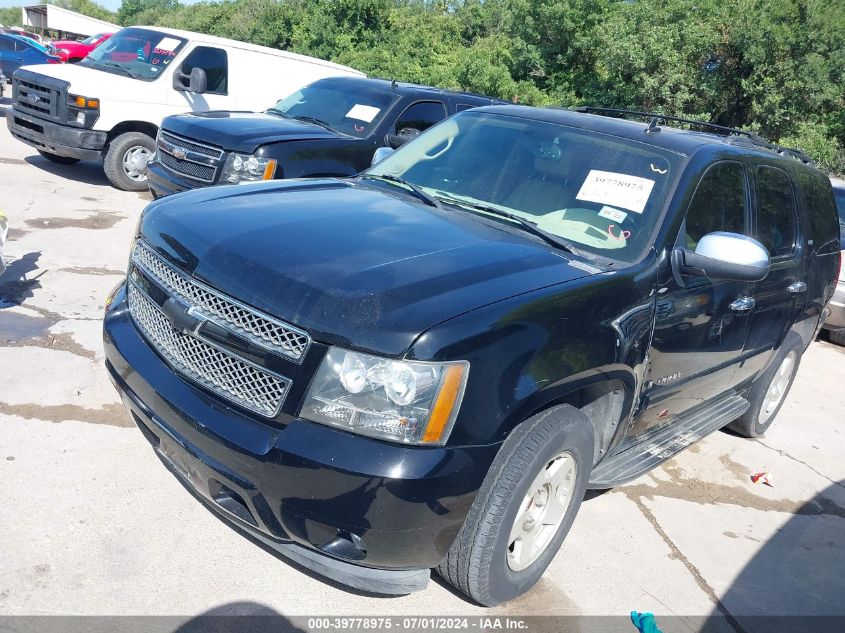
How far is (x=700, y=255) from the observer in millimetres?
3453

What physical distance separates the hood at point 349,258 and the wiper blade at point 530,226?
95mm

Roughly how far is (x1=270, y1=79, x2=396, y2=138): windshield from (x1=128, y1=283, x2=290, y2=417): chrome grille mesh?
17.1 feet

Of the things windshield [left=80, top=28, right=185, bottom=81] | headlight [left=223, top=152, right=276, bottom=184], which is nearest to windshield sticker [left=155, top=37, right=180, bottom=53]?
windshield [left=80, top=28, right=185, bottom=81]

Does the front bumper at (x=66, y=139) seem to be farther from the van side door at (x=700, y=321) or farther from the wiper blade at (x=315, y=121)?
the van side door at (x=700, y=321)

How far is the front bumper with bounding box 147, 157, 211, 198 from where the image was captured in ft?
23.9

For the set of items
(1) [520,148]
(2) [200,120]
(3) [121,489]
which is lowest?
(3) [121,489]

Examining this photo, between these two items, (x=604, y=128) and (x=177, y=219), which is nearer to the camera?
(x=177, y=219)

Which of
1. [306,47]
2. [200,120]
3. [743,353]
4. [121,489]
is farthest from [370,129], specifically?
[306,47]

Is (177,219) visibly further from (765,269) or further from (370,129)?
(370,129)

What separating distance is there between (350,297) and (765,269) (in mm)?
1985

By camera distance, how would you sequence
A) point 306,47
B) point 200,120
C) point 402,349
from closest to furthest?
point 402,349 → point 200,120 → point 306,47

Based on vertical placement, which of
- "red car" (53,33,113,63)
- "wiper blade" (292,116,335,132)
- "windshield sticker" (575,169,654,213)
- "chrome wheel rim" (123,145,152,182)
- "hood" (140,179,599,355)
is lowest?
"red car" (53,33,113,63)

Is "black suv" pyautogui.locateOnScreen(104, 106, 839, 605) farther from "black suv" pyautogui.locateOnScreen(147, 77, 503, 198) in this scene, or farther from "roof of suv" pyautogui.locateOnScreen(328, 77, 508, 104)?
"roof of suv" pyautogui.locateOnScreen(328, 77, 508, 104)

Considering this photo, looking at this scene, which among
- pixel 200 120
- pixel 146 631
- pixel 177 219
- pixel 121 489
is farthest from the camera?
pixel 200 120
